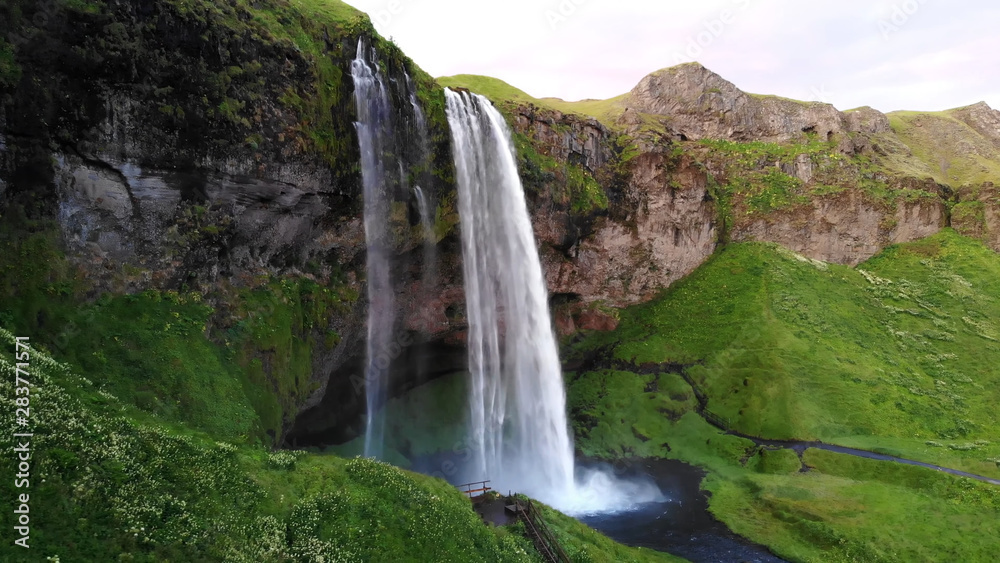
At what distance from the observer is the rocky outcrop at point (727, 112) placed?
2456 inches

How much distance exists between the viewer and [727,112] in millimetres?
64062

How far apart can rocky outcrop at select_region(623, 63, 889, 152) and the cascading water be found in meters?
33.8

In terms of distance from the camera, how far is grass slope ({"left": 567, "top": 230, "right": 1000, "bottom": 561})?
26078 mm

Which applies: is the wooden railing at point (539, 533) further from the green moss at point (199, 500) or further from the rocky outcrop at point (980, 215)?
the rocky outcrop at point (980, 215)

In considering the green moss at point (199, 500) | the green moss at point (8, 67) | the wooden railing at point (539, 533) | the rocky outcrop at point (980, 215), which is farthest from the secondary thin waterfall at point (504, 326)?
the rocky outcrop at point (980, 215)

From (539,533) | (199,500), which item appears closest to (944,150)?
(539,533)

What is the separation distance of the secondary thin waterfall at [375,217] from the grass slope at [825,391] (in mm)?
16344

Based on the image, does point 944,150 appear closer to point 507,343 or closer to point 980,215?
point 980,215

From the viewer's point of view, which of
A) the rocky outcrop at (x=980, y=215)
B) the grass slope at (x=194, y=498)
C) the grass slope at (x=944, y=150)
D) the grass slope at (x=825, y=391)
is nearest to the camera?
the grass slope at (x=194, y=498)

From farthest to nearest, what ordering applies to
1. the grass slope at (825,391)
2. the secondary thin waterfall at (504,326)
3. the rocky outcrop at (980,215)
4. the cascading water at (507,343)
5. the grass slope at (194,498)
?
the rocky outcrop at (980,215) → the secondary thin waterfall at (504,326) → the cascading water at (507,343) → the grass slope at (825,391) → the grass slope at (194,498)

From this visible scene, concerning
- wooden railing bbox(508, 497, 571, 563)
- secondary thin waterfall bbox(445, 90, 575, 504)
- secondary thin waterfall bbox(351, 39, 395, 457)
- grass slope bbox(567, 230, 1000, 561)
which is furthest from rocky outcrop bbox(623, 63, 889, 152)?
wooden railing bbox(508, 497, 571, 563)

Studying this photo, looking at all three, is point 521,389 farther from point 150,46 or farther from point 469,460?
point 150,46

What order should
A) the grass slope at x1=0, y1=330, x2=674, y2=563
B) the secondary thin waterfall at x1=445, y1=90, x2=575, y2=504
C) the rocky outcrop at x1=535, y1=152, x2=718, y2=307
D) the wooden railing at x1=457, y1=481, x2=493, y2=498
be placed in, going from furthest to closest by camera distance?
the rocky outcrop at x1=535, y1=152, x2=718, y2=307
the secondary thin waterfall at x1=445, y1=90, x2=575, y2=504
the wooden railing at x1=457, y1=481, x2=493, y2=498
the grass slope at x1=0, y1=330, x2=674, y2=563

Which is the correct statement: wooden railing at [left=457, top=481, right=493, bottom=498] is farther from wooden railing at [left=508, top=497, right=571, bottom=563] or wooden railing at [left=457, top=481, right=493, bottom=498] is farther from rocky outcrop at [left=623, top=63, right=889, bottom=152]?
rocky outcrop at [left=623, top=63, right=889, bottom=152]
